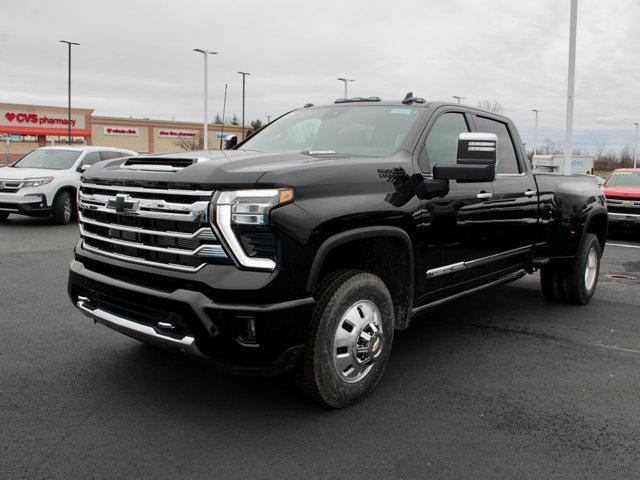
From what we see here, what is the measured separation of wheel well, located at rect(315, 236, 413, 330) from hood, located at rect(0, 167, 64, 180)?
10926 mm

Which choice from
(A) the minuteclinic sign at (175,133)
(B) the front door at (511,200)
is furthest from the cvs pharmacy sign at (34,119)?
(B) the front door at (511,200)

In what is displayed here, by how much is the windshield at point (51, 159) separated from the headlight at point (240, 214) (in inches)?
466

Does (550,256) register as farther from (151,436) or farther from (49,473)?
(49,473)

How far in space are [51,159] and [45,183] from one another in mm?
1383

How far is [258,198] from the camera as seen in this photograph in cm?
306

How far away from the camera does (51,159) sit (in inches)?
547

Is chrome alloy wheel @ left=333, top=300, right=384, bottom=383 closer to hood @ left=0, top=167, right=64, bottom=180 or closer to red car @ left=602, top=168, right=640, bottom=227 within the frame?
red car @ left=602, top=168, right=640, bottom=227

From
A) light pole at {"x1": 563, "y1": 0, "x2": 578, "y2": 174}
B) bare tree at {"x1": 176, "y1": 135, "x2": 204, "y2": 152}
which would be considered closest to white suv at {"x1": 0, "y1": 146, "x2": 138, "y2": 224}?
light pole at {"x1": 563, "y1": 0, "x2": 578, "y2": 174}

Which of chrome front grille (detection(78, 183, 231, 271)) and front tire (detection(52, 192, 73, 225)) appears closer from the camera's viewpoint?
chrome front grille (detection(78, 183, 231, 271))

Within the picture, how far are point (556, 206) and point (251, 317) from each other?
156 inches

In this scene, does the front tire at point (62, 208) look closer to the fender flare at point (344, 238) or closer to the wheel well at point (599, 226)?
the wheel well at point (599, 226)

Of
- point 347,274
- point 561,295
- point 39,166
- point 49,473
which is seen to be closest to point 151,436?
point 49,473

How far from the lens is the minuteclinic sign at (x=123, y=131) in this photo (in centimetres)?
5434

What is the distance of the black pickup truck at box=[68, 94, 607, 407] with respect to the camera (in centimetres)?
306
